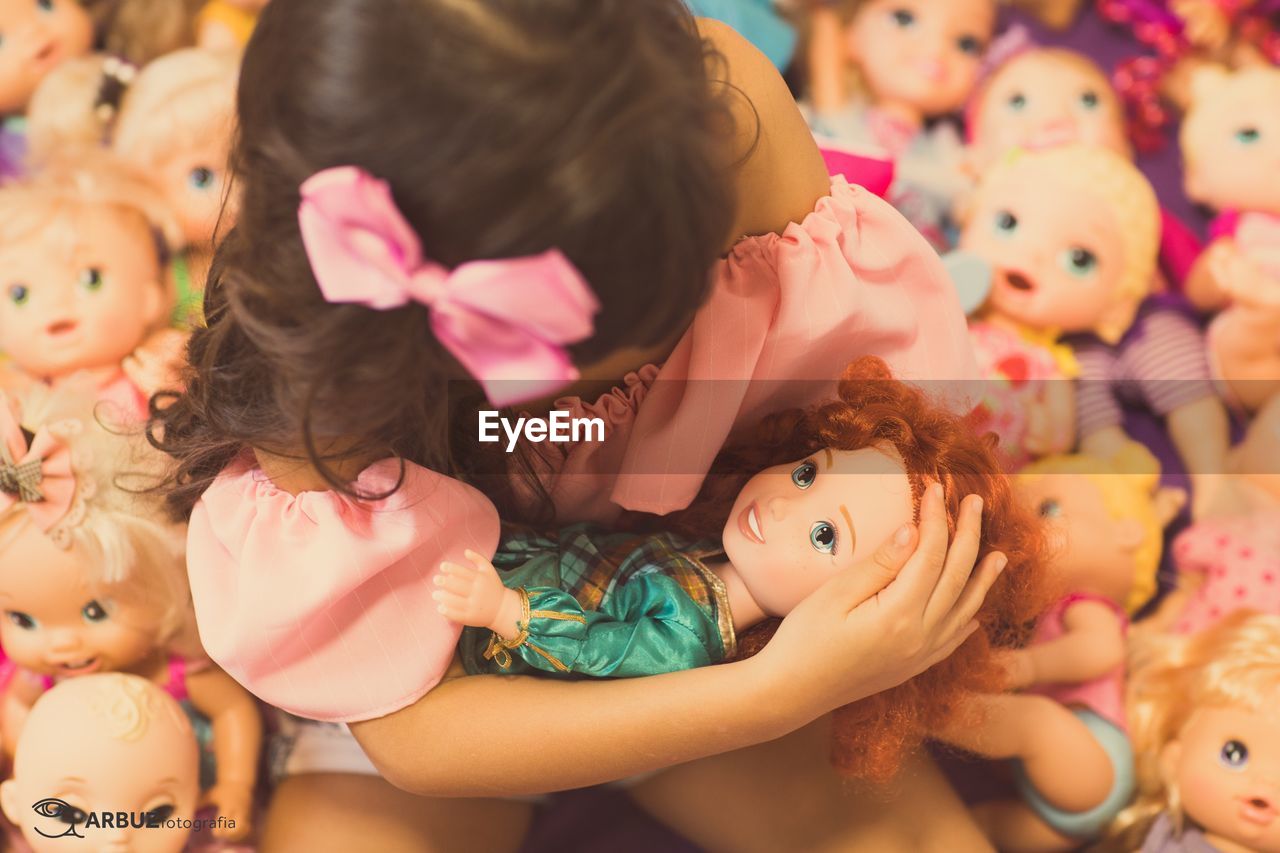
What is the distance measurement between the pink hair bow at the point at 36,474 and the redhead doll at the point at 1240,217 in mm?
1240

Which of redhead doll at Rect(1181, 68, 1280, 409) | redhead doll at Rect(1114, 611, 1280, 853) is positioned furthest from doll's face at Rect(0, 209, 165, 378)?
redhead doll at Rect(1181, 68, 1280, 409)

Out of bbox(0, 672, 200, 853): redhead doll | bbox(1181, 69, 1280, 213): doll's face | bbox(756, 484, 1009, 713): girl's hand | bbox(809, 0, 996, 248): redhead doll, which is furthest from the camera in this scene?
bbox(809, 0, 996, 248): redhead doll

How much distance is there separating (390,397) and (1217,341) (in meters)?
1.11

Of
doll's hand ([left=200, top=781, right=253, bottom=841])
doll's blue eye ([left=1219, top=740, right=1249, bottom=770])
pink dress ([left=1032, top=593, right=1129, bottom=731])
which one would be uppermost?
doll's blue eye ([left=1219, top=740, right=1249, bottom=770])

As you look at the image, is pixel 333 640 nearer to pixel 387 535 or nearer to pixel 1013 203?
pixel 387 535

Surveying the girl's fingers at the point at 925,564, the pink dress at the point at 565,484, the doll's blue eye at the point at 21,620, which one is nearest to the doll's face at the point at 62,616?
the doll's blue eye at the point at 21,620

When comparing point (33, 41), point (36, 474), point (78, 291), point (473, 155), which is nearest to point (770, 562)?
point (473, 155)

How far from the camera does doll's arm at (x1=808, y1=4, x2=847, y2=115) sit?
1586 mm

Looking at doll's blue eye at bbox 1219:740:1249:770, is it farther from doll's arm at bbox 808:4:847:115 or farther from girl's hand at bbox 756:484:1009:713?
doll's arm at bbox 808:4:847:115

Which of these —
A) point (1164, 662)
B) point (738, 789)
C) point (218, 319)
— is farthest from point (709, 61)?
point (1164, 662)

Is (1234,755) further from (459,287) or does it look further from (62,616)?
(62,616)

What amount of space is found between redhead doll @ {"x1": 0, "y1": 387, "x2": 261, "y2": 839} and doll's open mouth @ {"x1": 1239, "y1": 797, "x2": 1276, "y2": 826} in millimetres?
878

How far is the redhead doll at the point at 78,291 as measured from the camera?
1161 mm

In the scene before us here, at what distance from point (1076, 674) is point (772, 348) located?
51 centimetres
